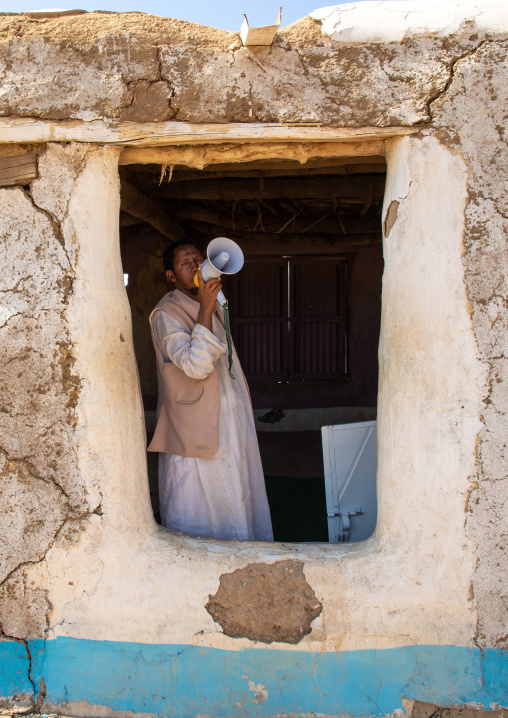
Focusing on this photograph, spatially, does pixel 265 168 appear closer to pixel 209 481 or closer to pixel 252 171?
pixel 252 171

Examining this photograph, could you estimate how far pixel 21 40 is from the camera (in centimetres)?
201

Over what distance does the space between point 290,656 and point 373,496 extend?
78cm

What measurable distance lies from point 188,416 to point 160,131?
1.12m

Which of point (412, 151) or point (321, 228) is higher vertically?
point (321, 228)

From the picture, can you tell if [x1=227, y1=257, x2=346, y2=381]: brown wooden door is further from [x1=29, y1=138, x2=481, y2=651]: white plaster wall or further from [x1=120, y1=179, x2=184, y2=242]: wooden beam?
[x1=29, y1=138, x2=481, y2=651]: white plaster wall

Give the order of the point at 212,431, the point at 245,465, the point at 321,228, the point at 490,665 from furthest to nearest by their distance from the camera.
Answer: the point at 321,228
the point at 245,465
the point at 212,431
the point at 490,665

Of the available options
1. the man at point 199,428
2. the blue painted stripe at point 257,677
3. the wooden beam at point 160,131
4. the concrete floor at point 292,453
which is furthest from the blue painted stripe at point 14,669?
the concrete floor at point 292,453

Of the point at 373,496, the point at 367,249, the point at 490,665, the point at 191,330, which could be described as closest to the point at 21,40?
the point at 191,330

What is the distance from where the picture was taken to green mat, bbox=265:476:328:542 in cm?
360

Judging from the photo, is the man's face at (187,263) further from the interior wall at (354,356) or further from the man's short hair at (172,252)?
the interior wall at (354,356)

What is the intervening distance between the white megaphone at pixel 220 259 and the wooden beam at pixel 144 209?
168cm

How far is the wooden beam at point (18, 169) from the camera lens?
6.70ft

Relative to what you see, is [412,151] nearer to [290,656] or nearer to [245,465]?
[245,465]

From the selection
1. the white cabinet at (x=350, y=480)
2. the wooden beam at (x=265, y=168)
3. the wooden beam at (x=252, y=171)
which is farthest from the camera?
the wooden beam at (x=252, y=171)
